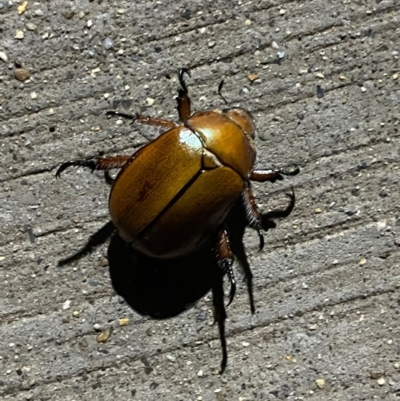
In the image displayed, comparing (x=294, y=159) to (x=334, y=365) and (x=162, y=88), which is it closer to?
(x=162, y=88)

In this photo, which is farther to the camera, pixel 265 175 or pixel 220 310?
pixel 220 310

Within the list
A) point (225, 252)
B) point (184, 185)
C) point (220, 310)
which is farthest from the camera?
point (220, 310)

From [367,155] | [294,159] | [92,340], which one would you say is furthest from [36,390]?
[367,155]

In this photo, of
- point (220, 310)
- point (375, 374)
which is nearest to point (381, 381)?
point (375, 374)

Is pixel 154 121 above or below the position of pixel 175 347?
above

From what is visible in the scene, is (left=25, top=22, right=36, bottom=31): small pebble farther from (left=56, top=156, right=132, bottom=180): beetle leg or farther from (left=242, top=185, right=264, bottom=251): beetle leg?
(left=242, top=185, right=264, bottom=251): beetle leg

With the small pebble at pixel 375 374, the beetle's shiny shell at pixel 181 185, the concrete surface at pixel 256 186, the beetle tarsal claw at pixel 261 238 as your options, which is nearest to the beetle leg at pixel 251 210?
the beetle tarsal claw at pixel 261 238

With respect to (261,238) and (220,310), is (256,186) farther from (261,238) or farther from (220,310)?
(220,310)
